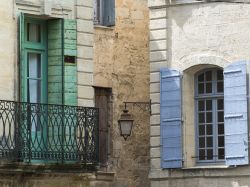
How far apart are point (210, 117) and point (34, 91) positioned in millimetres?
6924

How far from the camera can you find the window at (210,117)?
28.8m

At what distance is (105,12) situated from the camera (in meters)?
29.9

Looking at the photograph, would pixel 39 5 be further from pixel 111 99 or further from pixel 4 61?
pixel 111 99

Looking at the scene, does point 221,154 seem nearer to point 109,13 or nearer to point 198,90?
point 198,90

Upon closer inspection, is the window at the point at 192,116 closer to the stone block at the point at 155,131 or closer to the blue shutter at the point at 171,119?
the blue shutter at the point at 171,119

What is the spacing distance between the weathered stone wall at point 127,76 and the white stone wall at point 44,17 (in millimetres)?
5798

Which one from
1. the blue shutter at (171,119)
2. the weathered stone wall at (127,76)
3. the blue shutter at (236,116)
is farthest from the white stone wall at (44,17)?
the weathered stone wall at (127,76)

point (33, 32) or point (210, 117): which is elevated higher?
point (33, 32)

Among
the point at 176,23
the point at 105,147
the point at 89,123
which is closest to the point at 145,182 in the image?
the point at 105,147

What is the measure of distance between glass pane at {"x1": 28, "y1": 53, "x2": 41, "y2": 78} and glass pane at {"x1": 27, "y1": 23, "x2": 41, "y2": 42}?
0.82 feet

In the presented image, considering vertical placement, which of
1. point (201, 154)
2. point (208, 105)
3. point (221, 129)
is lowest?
point (201, 154)

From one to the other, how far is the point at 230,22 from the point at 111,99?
3.14 meters

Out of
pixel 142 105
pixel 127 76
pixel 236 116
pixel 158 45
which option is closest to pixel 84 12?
pixel 236 116

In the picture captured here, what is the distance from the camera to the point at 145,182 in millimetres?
30109
